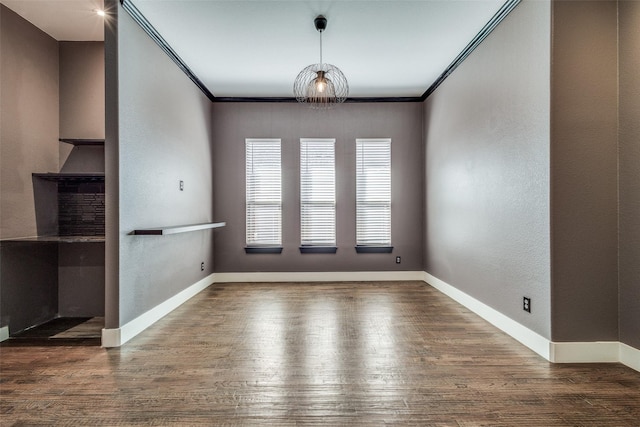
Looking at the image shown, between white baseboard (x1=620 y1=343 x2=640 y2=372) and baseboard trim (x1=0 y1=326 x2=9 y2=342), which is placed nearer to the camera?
white baseboard (x1=620 y1=343 x2=640 y2=372)

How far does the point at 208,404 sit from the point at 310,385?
0.62 m

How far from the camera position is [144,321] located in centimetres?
317

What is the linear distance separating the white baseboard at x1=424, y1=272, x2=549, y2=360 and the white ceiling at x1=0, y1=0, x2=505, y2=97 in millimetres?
2803

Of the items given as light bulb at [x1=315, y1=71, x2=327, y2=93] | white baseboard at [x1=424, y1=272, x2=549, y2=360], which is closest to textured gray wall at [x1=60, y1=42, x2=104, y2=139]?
light bulb at [x1=315, y1=71, x2=327, y2=93]

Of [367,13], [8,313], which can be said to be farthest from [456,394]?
[8,313]

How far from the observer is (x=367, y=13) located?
3053 mm

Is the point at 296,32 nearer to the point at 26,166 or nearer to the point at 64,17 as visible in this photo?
the point at 64,17

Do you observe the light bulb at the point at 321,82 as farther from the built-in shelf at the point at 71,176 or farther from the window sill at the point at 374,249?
the window sill at the point at 374,249

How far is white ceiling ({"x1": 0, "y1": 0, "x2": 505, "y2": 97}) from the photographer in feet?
9.66

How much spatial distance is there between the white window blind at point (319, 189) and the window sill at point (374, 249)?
1.41ft

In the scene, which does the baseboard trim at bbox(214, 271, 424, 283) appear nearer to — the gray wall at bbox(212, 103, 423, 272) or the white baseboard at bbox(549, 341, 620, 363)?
the gray wall at bbox(212, 103, 423, 272)

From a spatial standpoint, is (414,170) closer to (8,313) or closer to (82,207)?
(82,207)

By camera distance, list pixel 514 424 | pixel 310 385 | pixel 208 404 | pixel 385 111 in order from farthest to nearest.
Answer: pixel 385 111, pixel 310 385, pixel 208 404, pixel 514 424

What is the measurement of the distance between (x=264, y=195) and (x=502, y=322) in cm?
363
